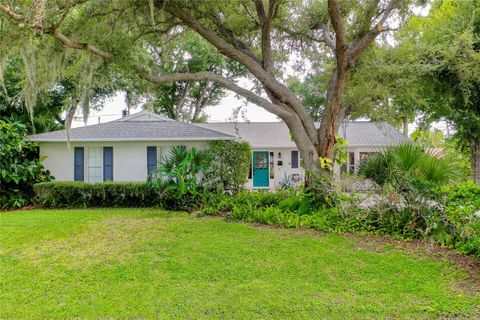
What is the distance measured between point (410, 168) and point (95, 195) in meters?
8.95

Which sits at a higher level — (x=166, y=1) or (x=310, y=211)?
(x=166, y=1)

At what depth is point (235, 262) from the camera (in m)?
5.21

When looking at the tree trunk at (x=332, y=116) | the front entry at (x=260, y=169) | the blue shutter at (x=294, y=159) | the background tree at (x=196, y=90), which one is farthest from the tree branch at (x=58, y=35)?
the blue shutter at (x=294, y=159)

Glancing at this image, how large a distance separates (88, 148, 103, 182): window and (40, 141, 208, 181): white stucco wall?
0.19 m

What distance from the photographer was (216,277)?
4.65 meters

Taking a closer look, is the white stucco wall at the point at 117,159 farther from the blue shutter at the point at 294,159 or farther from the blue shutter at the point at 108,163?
the blue shutter at the point at 294,159

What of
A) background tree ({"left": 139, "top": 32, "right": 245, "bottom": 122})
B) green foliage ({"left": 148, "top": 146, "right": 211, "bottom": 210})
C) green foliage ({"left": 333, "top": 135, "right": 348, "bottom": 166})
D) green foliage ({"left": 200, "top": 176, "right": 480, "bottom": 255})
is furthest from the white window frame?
green foliage ({"left": 333, "top": 135, "right": 348, "bottom": 166})

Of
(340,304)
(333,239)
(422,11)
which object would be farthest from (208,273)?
(422,11)

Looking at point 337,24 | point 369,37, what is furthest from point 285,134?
point 337,24

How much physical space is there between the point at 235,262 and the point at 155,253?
4.64 feet

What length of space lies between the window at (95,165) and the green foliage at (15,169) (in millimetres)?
1481

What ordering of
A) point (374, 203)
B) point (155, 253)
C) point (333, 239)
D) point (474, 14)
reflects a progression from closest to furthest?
point (155, 253), point (333, 239), point (374, 203), point (474, 14)

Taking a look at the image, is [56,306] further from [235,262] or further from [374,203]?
[374,203]

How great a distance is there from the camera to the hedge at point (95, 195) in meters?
10.8
